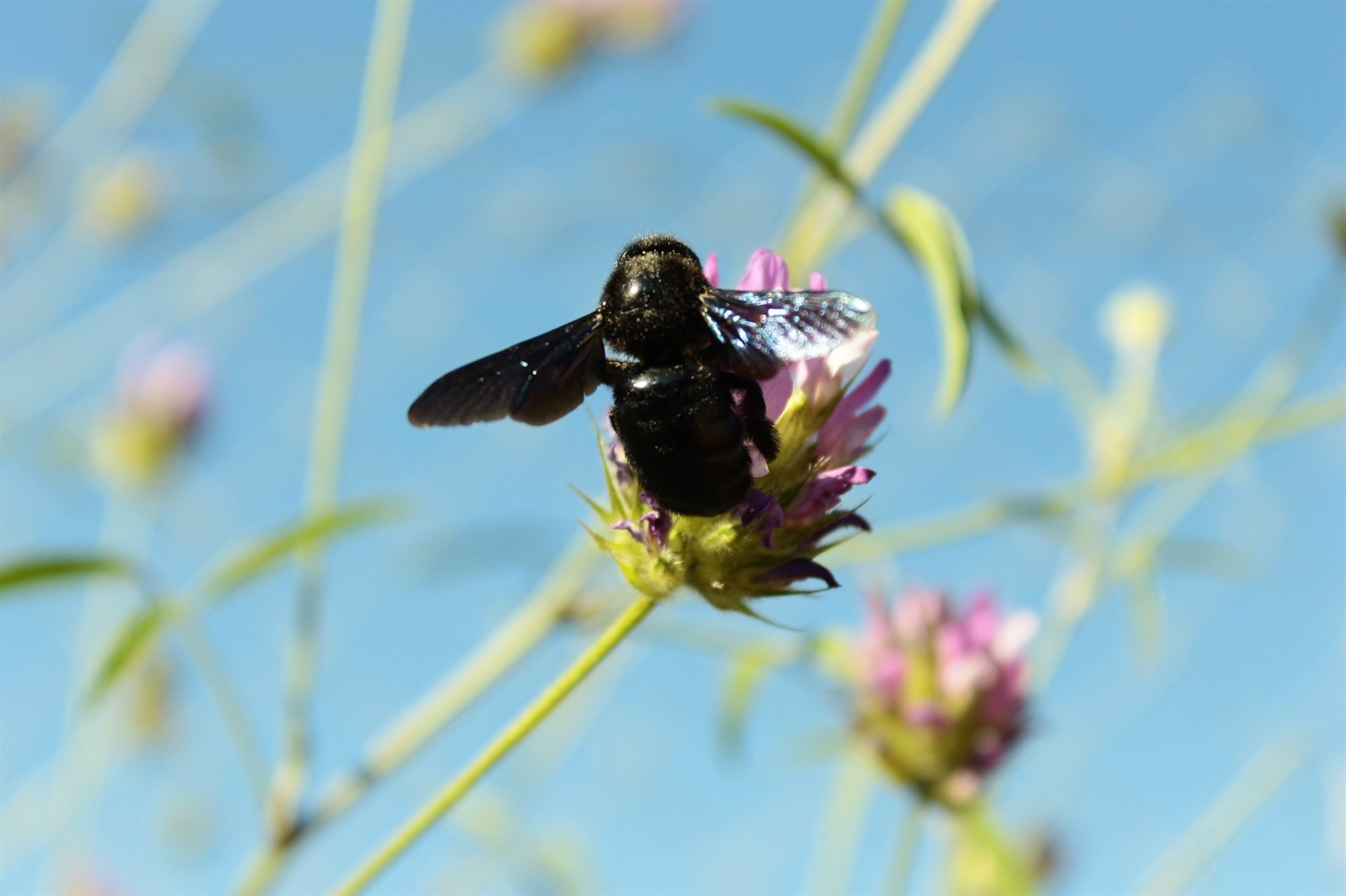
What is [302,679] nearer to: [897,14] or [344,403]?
[344,403]

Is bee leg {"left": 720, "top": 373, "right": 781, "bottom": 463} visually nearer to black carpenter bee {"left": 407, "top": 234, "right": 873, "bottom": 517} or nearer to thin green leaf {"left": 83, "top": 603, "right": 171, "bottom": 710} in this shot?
black carpenter bee {"left": 407, "top": 234, "right": 873, "bottom": 517}

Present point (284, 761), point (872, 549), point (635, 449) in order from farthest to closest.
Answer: point (872, 549) → point (284, 761) → point (635, 449)

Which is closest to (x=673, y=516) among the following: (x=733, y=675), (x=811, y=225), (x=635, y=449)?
(x=635, y=449)

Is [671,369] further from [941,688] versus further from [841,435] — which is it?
[941,688]

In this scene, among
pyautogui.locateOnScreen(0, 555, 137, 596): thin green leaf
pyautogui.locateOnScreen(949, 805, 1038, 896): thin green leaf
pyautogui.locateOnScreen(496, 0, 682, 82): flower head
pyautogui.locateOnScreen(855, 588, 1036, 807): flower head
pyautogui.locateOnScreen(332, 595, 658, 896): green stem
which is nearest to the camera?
pyautogui.locateOnScreen(332, 595, 658, 896): green stem

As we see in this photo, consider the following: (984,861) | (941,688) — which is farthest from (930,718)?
(984,861)

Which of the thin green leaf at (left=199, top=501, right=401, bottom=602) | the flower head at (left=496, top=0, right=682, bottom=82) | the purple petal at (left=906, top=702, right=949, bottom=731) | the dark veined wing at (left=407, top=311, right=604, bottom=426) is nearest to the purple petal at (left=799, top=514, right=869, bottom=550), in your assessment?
the dark veined wing at (left=407, top=311, right=604, bottom=426)
